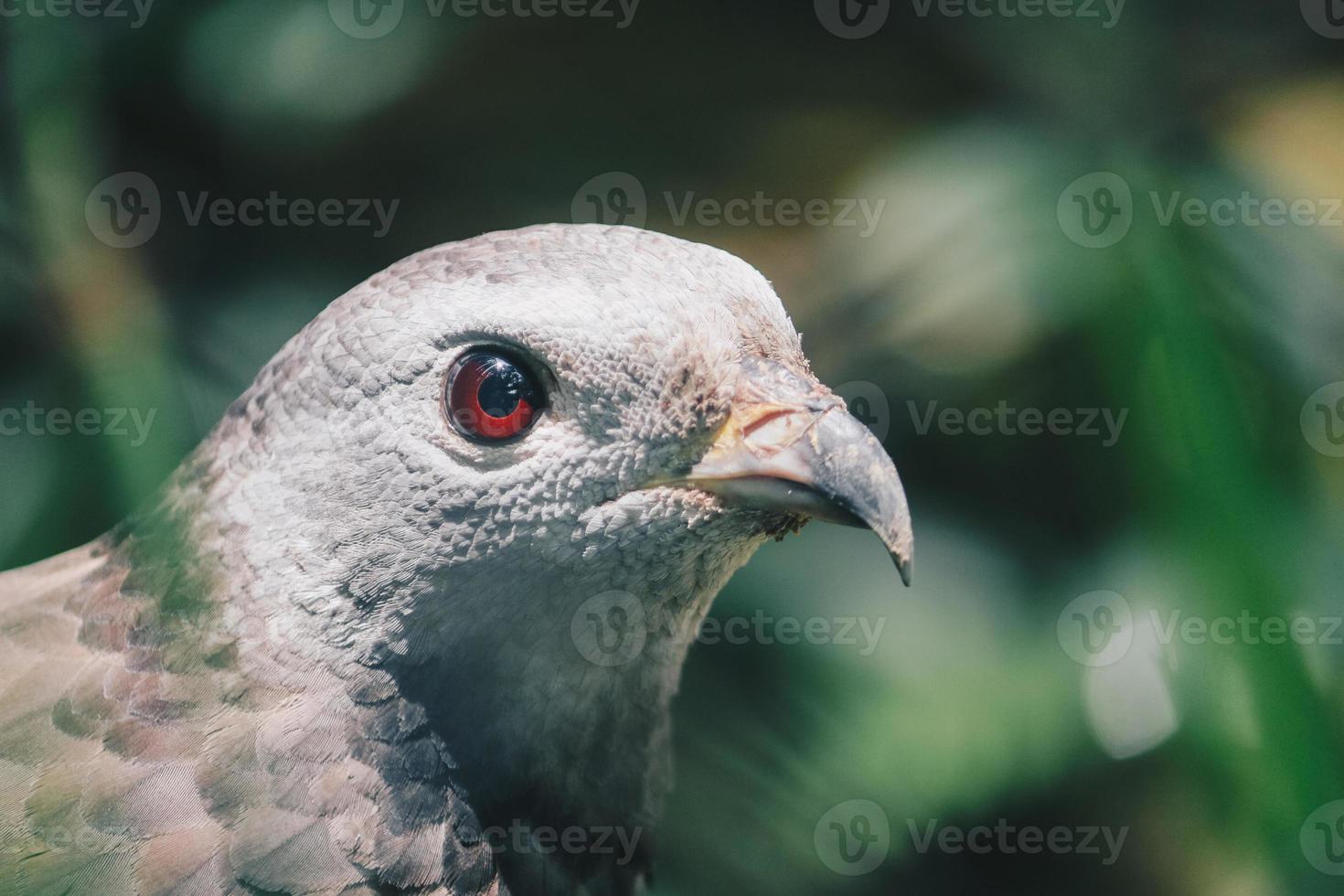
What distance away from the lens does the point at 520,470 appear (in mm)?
1560

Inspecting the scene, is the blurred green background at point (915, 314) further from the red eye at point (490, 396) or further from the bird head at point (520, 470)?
the red eye at point (490, 396)

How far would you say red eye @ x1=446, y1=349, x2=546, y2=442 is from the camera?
1.56 metres

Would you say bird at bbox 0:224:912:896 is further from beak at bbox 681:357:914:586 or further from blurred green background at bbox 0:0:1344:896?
blurred green background at bbox 0:0:1344:896

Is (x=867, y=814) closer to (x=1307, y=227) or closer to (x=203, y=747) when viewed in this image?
(x=203, y=747)

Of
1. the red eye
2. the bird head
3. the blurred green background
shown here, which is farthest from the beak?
the blurred green background

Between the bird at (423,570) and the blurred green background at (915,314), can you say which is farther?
the blurred green background at (915,314)

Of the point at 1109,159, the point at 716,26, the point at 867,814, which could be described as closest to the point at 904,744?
the point at 867,814

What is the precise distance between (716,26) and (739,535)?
243cm

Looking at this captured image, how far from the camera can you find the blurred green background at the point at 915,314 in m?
2.72

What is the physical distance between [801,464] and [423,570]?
1.73 ft

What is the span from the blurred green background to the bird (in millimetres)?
1165

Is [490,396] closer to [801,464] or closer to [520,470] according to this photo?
[520,470]

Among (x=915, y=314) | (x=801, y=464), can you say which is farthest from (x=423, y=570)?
(x=915, y=314)

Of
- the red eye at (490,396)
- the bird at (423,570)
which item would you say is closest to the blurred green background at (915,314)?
the bird at (423,570)
